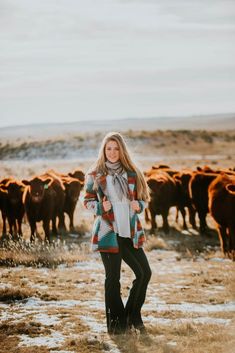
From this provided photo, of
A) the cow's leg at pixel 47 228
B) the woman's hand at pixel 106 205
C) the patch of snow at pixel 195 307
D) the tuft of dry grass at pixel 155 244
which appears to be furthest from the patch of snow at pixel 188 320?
the cow's leg at pixel 47 228

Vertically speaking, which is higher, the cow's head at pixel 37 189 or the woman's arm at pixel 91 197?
the woman's arm at pixel 91 197

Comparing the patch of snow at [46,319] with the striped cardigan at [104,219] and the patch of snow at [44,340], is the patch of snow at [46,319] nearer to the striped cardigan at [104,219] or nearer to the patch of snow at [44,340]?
the patch of snow at [44,340]

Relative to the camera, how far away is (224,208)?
35.7 ft

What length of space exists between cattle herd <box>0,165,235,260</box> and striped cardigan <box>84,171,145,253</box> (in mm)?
5040

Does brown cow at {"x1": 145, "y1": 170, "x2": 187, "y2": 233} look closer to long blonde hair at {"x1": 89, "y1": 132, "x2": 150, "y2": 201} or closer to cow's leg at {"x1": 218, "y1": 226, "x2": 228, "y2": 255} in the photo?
cow's leg at {"x1": 218, "y1": 226, "x2": 228, "y2": 255}

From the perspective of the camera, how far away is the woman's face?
5910mm

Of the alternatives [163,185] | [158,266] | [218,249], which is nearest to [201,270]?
[158,266]

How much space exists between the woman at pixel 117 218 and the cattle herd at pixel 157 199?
5002mm

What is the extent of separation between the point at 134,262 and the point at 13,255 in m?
5.17

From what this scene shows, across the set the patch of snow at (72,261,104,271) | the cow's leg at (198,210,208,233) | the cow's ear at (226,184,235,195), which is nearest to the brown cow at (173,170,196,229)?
the cow's leg at (198,210,208,233)

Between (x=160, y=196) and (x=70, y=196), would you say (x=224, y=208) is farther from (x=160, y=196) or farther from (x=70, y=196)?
(x=70, y=196)

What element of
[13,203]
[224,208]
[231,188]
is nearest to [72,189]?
[13,203]

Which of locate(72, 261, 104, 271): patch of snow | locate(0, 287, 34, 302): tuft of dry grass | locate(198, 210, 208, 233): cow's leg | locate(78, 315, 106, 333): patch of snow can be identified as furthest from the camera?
locate(198, 210, 208, 233): cow's leg

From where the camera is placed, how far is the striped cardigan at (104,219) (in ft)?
18.9
